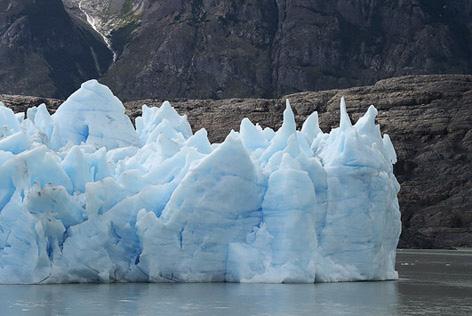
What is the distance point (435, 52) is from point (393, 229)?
8267 centimetres

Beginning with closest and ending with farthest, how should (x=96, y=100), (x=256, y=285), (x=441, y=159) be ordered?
1. (x=256, y=285)
2. (x=96, y=100)
3. (x=441, y=159)

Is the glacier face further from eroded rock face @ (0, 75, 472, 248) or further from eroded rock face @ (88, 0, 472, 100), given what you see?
eroded rock face @ (88, 0, 472, 100)

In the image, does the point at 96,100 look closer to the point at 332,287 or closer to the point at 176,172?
the point at 176,172

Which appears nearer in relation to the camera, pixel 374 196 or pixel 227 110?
pixel 374 196

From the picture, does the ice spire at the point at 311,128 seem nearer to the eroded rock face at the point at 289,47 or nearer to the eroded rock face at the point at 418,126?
the eroded rock face at the point at 418,126

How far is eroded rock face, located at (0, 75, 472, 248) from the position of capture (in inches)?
2724

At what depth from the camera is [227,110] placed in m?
80.5

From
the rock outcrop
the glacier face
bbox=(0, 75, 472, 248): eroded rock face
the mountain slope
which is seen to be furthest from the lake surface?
the mountain slope

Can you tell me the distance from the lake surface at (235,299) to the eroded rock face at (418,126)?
132 feet

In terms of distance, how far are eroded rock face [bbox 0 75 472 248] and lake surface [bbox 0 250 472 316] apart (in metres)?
40.2

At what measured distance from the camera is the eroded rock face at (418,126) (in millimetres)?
69188

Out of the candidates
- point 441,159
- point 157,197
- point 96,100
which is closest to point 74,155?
point 157,197

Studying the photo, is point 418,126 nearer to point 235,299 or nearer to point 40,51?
point 40,51

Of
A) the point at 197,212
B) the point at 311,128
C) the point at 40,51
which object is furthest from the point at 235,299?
the point at 40,51
